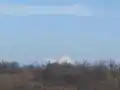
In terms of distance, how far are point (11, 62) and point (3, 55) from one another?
109mm

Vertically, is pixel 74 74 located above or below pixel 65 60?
below

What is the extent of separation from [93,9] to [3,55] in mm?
1047

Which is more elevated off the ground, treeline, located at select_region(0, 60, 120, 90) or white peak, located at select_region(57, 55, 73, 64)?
white peak, located at select_region(57, 55, 73, 64)

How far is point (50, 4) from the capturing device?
248cm

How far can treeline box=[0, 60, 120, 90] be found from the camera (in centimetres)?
241

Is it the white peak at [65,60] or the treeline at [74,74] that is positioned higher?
the white peak at [65,60]

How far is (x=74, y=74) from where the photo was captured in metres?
2.43

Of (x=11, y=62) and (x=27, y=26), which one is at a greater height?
(x=27, y=26)

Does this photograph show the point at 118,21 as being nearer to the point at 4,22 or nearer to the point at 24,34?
the point at 24,34

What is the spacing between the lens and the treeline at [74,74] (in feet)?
7.89

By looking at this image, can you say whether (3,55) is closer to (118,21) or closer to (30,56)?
(30,56)

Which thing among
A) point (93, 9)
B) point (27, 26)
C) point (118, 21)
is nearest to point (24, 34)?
point (27, 26)

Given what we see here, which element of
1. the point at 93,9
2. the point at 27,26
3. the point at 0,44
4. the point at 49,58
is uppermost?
the point at 93,9

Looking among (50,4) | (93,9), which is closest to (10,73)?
(50,4)
